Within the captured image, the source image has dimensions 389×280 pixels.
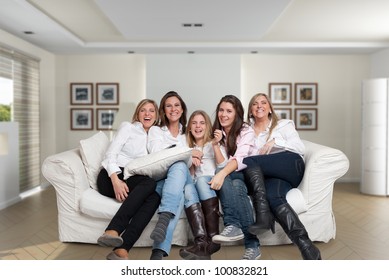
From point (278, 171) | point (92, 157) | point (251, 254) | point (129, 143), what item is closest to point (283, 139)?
point (278, 171)

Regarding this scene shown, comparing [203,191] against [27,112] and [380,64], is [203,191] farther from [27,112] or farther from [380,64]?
[380,64]

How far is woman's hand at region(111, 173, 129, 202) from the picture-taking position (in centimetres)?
269

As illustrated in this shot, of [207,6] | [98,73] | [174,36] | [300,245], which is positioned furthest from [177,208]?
[174,36]

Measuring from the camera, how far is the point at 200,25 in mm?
4352

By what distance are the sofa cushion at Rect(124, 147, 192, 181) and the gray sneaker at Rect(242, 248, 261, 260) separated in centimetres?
66

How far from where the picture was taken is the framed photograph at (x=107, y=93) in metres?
4.86

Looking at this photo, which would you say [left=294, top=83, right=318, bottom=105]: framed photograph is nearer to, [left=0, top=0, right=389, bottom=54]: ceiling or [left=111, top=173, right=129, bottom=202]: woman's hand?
[left=0, top=0, right=389, bottom=54]: ceiling

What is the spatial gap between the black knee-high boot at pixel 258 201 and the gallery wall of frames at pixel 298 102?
290 centimetres

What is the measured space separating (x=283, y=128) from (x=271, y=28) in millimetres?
2140

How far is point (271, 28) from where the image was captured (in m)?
4.79

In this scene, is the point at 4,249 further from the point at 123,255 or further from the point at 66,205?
the point at 123,255

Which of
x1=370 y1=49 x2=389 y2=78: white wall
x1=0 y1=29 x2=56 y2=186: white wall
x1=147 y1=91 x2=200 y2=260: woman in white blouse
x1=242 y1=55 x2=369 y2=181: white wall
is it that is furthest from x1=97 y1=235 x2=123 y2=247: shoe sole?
→ x1=370 y1=49 x2=389 y2=78: white wall

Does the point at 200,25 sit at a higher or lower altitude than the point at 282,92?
higher

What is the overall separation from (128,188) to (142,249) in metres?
0.44
